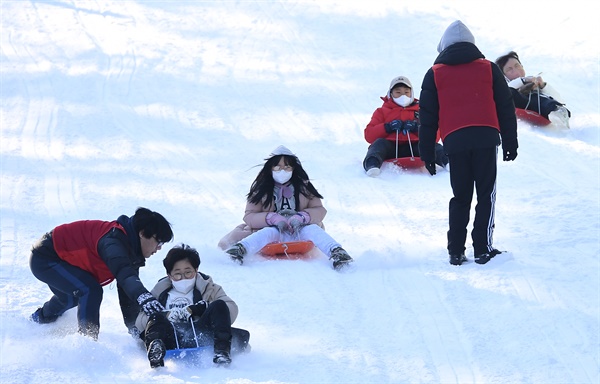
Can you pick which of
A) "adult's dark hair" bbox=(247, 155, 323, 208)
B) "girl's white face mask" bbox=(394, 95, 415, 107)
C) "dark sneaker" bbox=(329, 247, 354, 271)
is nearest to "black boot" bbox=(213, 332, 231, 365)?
"dark sneaker" bbox=(329, 247, 354, 271)

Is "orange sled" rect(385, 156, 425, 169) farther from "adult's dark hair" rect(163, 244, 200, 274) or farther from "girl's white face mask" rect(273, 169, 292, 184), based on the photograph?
"adult's dark hair" rect(163, 244, 200, 274)

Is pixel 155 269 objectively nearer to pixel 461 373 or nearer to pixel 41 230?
pixel 41 230

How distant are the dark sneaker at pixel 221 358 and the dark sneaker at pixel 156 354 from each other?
11.2 inches

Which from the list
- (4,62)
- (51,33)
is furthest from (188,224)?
(51,33)

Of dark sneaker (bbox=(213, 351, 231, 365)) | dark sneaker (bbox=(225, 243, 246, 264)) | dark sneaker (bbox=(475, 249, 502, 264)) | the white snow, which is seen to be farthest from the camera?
dark sneaker (bbox=(225, 243, 246, 264))

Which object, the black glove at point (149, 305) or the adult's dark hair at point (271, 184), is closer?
the black glove at point (149, 305)

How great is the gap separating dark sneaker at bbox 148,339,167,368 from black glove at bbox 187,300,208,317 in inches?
14.6

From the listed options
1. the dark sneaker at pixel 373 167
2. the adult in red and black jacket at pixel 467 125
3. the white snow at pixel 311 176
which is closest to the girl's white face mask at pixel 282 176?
the white snow at pixel 311 176

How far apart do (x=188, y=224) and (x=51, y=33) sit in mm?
8168

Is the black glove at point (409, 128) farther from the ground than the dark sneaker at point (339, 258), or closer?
farther from the ground

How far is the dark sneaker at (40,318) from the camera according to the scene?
21.8 feet

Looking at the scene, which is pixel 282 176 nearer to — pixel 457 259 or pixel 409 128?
pixel 457 259

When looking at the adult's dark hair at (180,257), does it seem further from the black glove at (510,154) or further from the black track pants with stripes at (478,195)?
the black glove at (510,154)

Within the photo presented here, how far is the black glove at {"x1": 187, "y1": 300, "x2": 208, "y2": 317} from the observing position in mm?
6096
